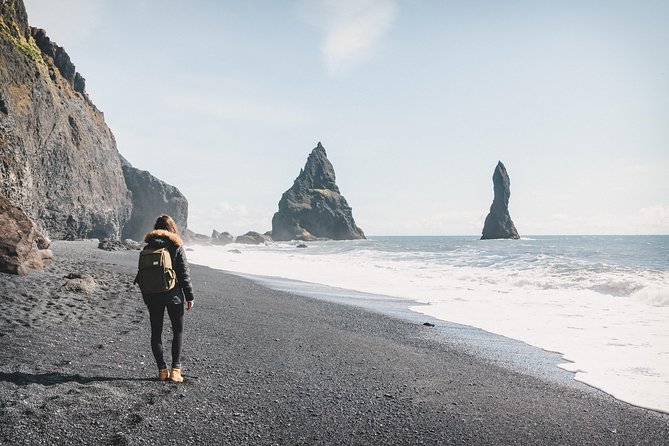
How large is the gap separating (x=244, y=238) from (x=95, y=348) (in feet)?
302

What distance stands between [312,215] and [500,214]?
214 ft

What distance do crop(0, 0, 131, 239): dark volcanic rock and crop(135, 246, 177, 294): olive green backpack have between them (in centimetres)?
2045

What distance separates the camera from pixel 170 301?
5.30 metres

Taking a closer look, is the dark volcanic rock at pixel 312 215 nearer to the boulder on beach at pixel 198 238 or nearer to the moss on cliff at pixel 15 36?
the boulder on beach at pixel 198 238

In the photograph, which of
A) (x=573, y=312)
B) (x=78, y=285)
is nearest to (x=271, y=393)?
(x=78, y=285)

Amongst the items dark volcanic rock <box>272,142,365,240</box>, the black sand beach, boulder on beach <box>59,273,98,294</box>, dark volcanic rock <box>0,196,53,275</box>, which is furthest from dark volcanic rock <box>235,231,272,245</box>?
the black sand beach

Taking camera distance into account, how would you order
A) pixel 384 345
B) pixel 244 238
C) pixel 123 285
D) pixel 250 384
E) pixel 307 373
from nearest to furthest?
1. pixel 250 384
2. pixel 307 373
3. pixel 384 345
4. pixel 123 285
5. pixel 244 238

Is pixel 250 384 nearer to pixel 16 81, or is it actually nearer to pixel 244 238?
pixel 16 81

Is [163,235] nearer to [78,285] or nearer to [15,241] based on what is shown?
[78,285]

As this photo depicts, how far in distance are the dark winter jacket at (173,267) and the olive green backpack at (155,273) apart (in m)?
0.13

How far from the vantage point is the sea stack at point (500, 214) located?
135750mm

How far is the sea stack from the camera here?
135750 mm

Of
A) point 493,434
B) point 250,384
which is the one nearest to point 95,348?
point 250,384

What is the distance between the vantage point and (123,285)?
12.4m
